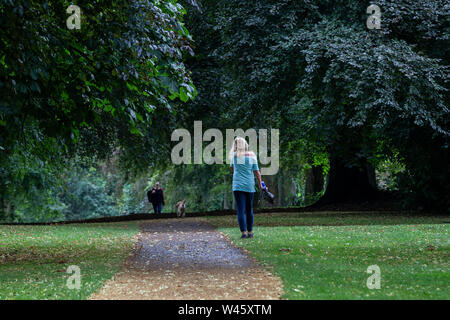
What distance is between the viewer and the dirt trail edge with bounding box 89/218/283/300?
7.10 metres

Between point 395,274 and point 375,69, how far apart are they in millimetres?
9512

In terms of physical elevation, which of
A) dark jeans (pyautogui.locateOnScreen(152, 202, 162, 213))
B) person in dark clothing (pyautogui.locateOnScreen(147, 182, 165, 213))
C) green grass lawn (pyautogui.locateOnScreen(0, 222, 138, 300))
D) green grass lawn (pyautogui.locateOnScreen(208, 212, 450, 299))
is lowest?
green grass lawn (pyautogui.locateOnScreen(0, 222, 138, 300))

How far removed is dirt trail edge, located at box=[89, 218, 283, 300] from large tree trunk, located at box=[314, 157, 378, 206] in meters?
15.6

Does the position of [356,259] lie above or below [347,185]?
below

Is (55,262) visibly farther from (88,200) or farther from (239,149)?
(88,200)

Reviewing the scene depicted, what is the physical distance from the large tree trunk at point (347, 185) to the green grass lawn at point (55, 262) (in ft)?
46.0

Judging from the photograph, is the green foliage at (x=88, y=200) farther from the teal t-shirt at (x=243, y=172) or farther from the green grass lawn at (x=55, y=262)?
the teal t-shirt at (x=243, y=172)

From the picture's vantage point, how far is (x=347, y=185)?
27.8m

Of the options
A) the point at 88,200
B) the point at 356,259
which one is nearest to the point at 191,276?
the point at 356,259

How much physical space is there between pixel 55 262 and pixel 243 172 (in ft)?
13.8

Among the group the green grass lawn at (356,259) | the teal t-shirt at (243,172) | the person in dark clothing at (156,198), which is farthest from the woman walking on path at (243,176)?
the person in dark clothing at (156,198)

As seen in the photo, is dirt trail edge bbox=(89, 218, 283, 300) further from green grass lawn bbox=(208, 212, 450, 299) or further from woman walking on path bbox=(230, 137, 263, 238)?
woman walking on path bbox=(230, 137, 263, 238)

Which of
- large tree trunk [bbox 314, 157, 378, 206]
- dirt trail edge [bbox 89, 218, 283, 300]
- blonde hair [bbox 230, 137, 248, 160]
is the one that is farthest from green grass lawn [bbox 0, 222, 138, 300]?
large tree trunk [bbox 314, 157, 378, 206]

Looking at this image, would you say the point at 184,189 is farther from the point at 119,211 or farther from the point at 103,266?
the point at 119,211
